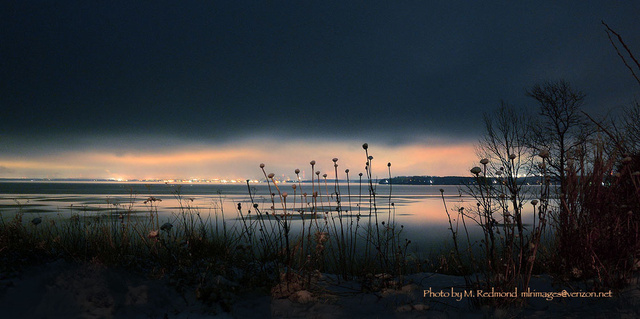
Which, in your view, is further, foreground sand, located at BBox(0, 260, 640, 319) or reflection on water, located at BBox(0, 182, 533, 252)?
reflection on water, located at BBox(0, 182, 533, 252)

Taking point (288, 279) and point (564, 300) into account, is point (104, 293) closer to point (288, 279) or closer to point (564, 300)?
point (288, 279)

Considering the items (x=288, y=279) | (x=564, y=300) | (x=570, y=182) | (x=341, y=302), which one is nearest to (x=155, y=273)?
(x=288, y=279)

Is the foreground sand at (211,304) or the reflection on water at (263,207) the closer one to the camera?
the foreground sand at (211,304)

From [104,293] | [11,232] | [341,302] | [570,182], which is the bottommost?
[341,302]

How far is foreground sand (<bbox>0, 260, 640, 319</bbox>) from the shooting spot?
3.22m

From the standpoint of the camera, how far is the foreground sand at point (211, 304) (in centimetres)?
322

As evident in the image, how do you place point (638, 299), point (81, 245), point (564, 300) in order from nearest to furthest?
point (638, 299) → point (564, 300) → point (81, 245)

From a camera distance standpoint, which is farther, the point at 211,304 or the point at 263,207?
the point at 263,207

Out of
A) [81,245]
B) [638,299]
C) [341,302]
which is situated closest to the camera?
[638,299]

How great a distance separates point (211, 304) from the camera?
3.51 meters

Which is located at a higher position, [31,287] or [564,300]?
[31,287]

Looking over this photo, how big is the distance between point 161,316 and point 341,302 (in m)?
1.74

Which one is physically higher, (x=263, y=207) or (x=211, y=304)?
(x=211, y=304)

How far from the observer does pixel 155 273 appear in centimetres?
400
